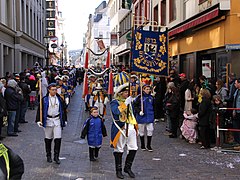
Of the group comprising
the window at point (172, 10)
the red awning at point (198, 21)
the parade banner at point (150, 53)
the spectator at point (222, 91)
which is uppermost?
the window at point (172, 10)

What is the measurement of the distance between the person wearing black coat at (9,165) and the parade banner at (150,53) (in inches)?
281

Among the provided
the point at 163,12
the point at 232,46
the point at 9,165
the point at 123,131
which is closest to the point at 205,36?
the point at 232,46

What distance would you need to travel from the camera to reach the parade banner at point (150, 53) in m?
10.7

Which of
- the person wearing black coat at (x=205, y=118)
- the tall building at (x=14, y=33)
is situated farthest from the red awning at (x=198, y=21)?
the tall building at (x=14, y=33)

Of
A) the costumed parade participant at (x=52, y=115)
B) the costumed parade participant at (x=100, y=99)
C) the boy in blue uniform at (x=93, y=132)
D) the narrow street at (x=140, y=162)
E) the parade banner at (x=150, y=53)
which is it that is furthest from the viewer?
the costumed parade participant at (x=100, y=99)

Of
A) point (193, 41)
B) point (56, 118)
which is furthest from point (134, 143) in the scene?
point (193, 41)

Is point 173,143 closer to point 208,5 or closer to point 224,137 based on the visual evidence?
point 224,137

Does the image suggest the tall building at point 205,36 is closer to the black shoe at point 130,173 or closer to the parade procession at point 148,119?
the parade procession at point 148,119

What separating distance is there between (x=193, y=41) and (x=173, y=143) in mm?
7218

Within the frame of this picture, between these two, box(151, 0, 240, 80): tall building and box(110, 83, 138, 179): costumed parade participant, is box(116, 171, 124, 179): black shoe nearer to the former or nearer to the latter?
box(110, 83, 138, 179): costumed parade participant

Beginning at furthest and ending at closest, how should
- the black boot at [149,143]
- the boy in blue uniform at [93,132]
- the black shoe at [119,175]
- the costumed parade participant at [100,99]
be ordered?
the costumed parade participant at [100,99] < the black boot at [149,143] < the boy in blue uniform at [93,132] < the black shoe at [119,175]

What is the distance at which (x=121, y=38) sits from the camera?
142 feet

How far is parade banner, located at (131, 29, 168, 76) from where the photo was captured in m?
10.7

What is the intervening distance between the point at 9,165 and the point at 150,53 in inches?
322
